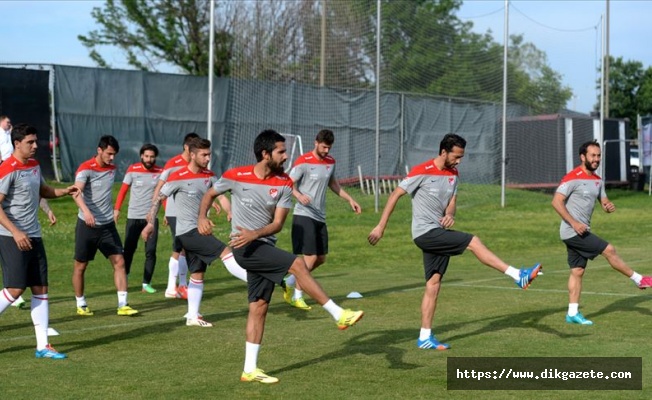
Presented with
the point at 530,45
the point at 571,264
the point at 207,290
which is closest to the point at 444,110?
the point at 530,45

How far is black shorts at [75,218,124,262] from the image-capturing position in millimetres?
13867

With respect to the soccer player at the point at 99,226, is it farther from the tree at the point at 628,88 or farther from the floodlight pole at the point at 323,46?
the tree at the point at 628,88

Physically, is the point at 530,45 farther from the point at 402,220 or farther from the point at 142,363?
the point at 142,363

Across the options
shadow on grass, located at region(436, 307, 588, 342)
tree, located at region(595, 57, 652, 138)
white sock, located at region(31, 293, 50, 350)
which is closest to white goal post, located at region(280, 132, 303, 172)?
shadow on grass, located at region(436, 307, 588, 342)

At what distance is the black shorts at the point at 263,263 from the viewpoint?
956 centimetres

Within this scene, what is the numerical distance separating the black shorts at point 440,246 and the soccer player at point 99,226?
14.7 feet

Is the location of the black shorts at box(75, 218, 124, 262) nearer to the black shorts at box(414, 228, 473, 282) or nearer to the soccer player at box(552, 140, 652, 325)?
the black shorts at box(414, 228, 473, 282)

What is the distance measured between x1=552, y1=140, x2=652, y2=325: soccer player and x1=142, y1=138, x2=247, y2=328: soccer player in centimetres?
407

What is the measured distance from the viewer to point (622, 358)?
33.7 ft

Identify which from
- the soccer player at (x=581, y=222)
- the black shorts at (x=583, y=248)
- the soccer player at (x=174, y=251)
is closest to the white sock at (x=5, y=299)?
the soccer player at (x=174, y=251)

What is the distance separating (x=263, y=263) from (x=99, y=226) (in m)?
4.93

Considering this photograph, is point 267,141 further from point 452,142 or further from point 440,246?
point 440,246

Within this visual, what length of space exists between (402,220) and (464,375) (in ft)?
62.5

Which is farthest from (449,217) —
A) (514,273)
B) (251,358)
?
(251,358)
